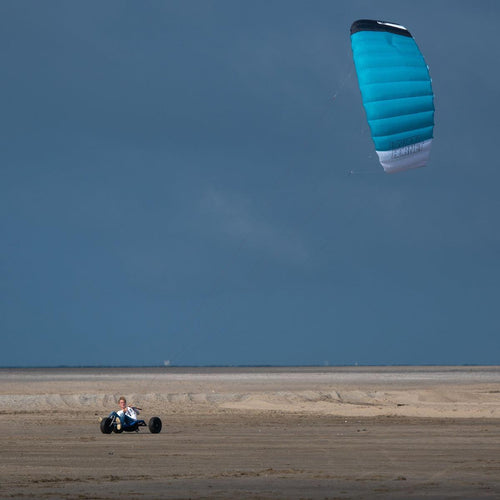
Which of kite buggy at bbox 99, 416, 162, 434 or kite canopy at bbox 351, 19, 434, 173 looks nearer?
kite buggy at bbox 99, 416, 162, 434

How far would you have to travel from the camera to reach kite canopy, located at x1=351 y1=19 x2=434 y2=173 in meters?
29.0

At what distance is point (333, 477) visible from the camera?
1816 centimetres

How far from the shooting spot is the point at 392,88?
2894cm

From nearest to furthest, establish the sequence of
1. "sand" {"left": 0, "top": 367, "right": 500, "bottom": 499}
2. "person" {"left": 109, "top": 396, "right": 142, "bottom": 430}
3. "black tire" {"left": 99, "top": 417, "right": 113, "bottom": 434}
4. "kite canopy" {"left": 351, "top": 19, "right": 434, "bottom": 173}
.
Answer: "sand" {"left": 0, "top": 367, "right": 500, "bottom": 499} → "black tire" {"left": 99, "top": 417, "right": 113, "bottom": 434} → "person" {"left": 109, "top": 396, "right": 142, "bottom": 430} → "kite canopy" {"left": 351, "top": 19, "right": 434, "bottom": 173}

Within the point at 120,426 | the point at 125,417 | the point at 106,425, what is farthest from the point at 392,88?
the point at 106,425

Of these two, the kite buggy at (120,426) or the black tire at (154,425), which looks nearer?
the kite buggy at (120,426)

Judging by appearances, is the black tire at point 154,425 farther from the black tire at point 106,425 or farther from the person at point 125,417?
the black tire at point 106,425

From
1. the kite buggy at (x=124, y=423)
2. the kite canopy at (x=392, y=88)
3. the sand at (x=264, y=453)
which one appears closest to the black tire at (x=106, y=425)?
the kite buggy at (x=124, y=423)

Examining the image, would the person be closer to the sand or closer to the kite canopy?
the sand

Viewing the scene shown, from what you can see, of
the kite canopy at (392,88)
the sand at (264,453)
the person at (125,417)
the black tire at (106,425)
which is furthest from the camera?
the kite canopy at (392,88)

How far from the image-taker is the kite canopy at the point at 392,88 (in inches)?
1142

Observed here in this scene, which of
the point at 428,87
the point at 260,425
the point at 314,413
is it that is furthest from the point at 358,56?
the point at 314,413

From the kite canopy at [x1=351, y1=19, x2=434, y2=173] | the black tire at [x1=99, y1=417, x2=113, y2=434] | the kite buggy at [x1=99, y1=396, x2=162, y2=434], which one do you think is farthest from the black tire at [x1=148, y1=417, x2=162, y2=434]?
the kite canopy at [x1=351, y1=19, x2=434, y2=173]

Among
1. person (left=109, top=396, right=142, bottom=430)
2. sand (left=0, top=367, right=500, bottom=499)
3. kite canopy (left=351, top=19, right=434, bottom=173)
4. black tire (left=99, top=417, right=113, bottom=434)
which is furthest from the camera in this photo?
kite canopy (left=351, top=19, right=434, bottom=173)
